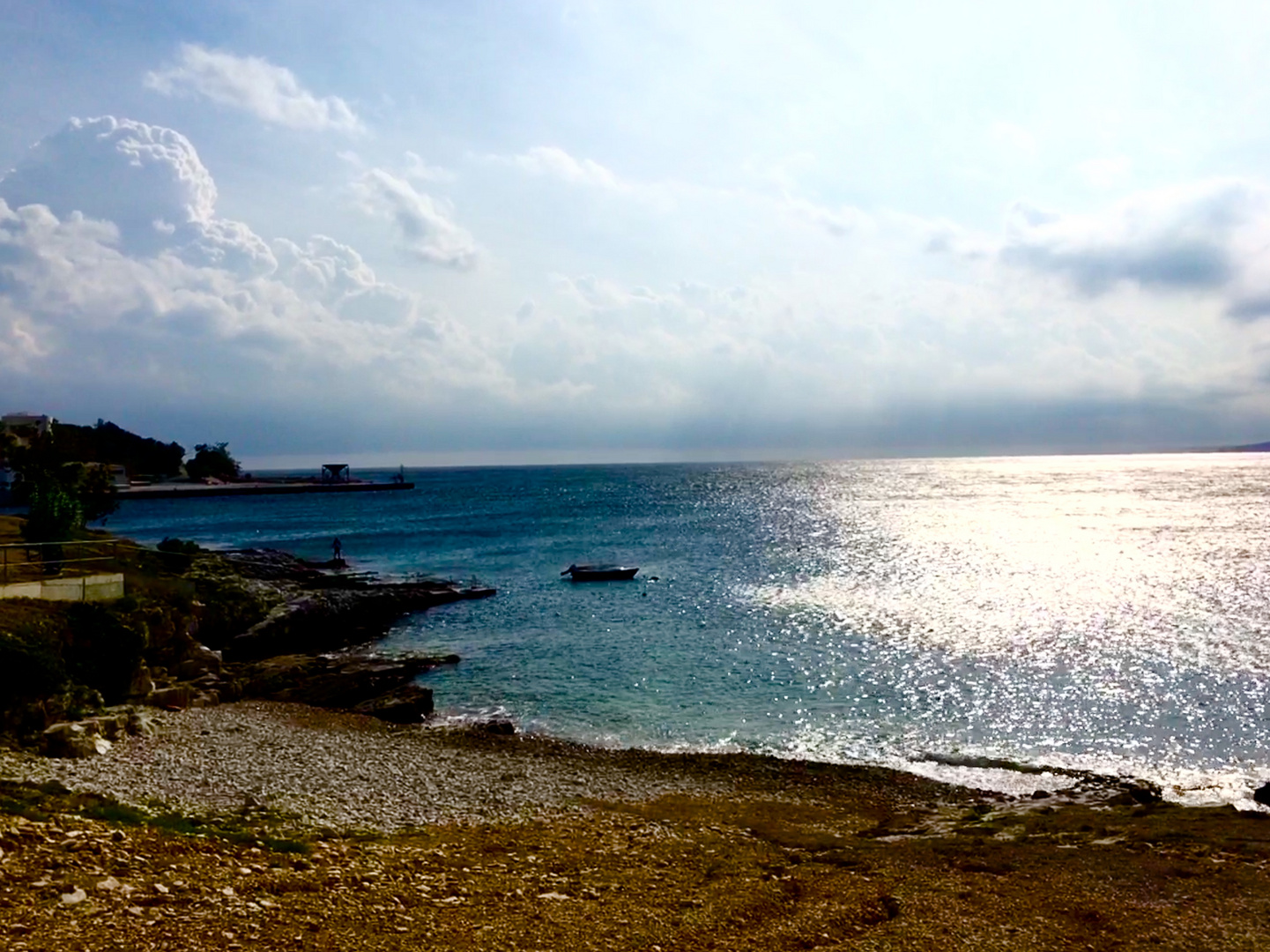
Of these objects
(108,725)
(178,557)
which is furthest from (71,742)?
(178,557)

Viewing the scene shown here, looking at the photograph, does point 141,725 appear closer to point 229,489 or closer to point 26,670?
point 26,670

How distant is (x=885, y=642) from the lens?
130 feet

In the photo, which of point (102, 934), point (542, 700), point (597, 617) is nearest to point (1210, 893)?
point (102, 934)

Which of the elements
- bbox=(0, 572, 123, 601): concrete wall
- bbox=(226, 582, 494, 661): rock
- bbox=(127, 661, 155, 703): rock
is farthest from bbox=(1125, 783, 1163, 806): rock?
bbox=(226, 582, 494, 661): rock

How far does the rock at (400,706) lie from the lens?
27.7m

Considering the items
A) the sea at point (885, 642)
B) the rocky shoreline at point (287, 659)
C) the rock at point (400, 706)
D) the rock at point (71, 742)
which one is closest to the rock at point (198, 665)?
the rocky shoreline at point (287, 659)

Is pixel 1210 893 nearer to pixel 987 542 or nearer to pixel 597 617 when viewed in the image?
pixel 597 617

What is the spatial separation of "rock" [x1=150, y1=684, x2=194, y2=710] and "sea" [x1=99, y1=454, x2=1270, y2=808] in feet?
25.8

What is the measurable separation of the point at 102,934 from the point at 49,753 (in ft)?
36.4

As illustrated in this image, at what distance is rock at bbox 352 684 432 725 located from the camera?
27.7 metres

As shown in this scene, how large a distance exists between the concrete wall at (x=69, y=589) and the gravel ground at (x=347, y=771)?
476 centimetres

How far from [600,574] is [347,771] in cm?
4183

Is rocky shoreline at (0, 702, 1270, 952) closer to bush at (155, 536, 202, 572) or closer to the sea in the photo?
the sea

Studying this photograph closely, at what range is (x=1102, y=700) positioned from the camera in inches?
1175
